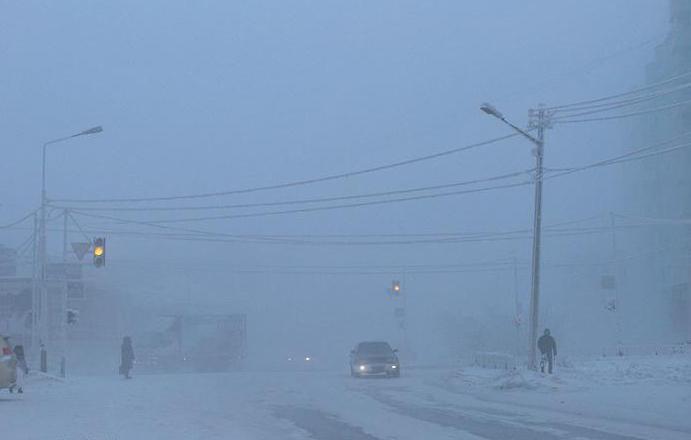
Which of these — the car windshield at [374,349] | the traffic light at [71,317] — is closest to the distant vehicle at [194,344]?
the traffic light at [71,317]

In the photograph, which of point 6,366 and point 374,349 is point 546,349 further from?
point 6,366

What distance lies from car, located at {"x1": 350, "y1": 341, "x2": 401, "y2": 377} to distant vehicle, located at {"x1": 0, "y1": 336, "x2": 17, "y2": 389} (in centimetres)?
1867

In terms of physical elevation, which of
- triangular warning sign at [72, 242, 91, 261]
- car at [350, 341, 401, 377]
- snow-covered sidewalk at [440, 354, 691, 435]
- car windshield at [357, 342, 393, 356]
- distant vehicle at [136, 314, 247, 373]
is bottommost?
distant vehicle at [136, 314, 247, 373]

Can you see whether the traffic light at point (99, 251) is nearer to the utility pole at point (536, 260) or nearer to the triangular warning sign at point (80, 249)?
the triangular warning sign at point (80, 249)

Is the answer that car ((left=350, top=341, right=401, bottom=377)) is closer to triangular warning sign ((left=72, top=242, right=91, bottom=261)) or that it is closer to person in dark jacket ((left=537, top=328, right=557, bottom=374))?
person in dark jacket ((left=537, top=328, right=557, bottom=374))

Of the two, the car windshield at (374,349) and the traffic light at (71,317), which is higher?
the traffic light at (71,317)

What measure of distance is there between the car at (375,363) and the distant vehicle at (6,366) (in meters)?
18.7

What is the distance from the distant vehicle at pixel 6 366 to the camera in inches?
1002

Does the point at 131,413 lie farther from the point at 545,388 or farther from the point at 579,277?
the point at 579,277

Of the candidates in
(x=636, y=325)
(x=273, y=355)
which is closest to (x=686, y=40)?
(x=636, y=325)

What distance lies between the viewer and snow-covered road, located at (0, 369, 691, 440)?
16.4 metres

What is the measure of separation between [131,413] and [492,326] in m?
62.7

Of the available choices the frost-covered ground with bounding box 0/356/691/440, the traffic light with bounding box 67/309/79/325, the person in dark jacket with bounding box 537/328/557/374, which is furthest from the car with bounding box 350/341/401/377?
the traffic light with bounding box 67/309/79/325

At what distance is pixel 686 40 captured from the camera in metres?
80.5
